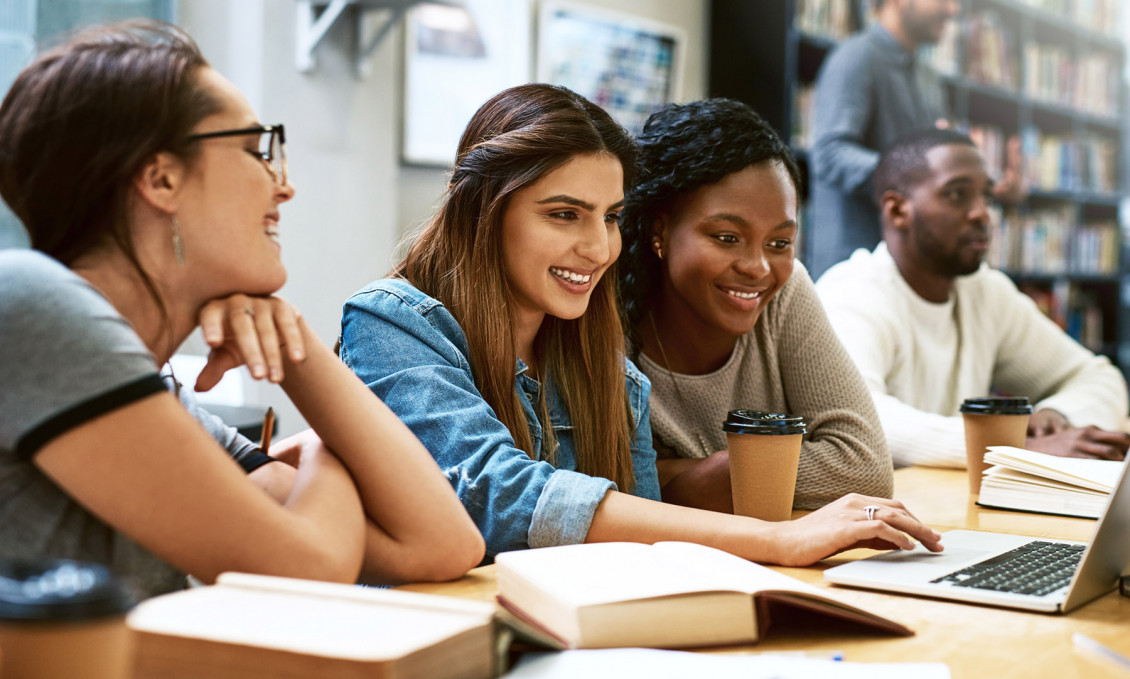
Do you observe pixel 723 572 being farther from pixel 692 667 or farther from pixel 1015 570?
pixel 1015 570

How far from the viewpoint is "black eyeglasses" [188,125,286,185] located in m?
1.02

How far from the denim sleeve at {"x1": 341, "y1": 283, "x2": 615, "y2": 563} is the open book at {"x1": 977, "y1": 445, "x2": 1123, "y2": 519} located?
26.3 inches

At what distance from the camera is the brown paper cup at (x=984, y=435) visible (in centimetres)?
161

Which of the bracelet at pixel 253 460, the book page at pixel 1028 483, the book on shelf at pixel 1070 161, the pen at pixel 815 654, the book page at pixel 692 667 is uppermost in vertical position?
the book on shelf at pixel 1070 161

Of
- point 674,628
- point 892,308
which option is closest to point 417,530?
point 674,628

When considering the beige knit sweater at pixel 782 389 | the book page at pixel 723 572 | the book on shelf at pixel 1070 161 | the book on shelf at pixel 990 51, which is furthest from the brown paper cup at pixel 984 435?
the book on shelf at pixel 1070 161

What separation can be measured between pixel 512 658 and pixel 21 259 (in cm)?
50

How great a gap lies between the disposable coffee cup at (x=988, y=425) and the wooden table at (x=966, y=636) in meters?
0.56

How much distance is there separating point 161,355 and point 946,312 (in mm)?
2103

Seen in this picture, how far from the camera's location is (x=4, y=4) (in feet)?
8.21

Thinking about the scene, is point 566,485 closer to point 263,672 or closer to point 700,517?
point 700,517

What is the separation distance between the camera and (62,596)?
484 millimetres

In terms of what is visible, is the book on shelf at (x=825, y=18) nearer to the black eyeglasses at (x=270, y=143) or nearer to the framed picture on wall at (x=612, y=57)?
the framed picture on wall at (x=612, y=57)

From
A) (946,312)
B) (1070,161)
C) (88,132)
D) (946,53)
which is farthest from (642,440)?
(1070,161)
